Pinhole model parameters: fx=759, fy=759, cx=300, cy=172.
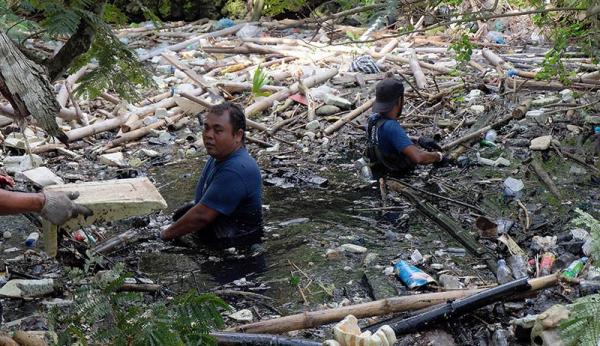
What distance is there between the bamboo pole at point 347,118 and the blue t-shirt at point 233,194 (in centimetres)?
362

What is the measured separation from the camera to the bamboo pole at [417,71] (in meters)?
11.1

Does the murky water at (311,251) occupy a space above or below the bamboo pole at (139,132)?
above

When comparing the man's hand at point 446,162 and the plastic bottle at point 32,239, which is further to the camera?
the man's hand at point 446,162

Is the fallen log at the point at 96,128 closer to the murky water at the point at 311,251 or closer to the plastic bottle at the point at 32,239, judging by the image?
the murky water at the point at 311,251

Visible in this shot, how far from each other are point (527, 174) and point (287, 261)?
3.07 meters

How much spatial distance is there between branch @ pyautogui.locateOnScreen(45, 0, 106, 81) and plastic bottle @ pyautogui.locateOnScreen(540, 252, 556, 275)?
3.49 m

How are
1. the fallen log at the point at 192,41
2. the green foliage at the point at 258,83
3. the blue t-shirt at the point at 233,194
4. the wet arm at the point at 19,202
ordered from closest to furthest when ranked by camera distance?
the wet arm at the point at 19,202 → the blue t-shirt at the point at 233,194 → the green foliage at the point at 258,83 → the fallen log at the point at 192,41

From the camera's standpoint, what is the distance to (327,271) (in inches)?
233

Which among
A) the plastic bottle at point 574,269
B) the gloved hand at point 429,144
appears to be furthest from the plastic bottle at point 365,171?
the plastic bottle at point 574,269

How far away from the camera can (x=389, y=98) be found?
7996 mm

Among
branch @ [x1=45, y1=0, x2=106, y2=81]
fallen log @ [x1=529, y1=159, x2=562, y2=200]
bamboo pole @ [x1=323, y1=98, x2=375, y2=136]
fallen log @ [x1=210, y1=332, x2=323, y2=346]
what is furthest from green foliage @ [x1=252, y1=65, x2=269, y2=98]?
fallen log @ [x1=210, y1=332, x2=323, y2=346]

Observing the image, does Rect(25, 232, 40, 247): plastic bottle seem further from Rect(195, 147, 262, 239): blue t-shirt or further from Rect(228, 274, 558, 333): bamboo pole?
Rect(228, 274, 558, 333): bamboo pole

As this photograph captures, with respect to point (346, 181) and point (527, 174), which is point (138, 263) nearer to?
point (346, 181)

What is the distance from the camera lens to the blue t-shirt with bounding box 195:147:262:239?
20.1 ft
